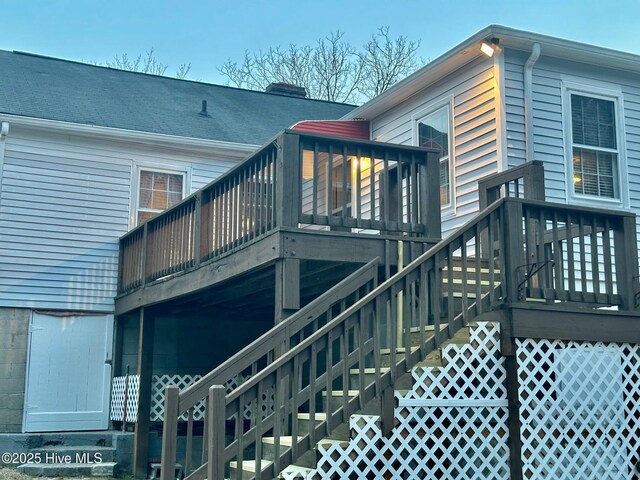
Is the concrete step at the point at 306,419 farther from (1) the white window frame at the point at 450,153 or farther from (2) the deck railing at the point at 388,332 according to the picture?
(1) the white window frame at the point at 450,153

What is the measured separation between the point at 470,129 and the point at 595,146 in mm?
1589

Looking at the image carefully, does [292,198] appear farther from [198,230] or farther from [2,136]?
[2,136]

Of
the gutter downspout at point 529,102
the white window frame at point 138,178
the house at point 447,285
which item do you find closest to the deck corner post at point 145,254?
the house at point 447,285

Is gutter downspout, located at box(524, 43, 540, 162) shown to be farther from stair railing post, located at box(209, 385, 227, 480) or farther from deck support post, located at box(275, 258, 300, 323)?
stair railing post, located at box(209, 385, 227, 480)

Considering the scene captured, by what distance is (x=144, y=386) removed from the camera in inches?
442

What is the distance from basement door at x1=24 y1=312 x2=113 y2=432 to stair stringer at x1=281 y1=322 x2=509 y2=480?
731 centimetres

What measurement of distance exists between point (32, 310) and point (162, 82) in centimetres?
663

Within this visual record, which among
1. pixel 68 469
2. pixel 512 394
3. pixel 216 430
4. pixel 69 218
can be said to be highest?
pixel 69 218

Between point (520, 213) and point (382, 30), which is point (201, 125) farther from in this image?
point (382, 30)

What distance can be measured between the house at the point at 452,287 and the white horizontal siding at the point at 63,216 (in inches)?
102

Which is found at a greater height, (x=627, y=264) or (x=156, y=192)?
(x=156, y=192)

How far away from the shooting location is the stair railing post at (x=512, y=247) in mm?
6363

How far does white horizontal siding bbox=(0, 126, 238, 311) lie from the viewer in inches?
475

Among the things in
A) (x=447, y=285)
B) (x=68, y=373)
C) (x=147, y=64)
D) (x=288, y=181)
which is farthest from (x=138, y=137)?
(x=147, y=64)
